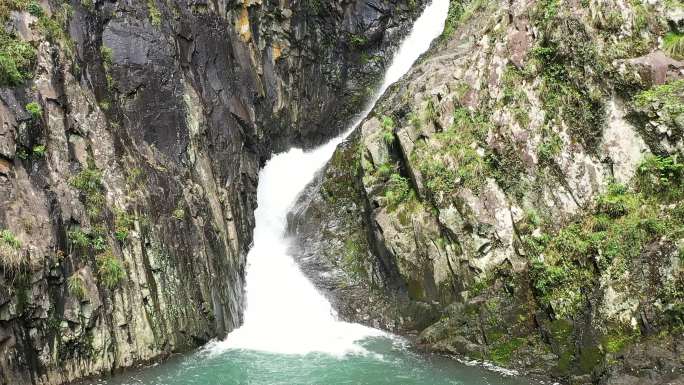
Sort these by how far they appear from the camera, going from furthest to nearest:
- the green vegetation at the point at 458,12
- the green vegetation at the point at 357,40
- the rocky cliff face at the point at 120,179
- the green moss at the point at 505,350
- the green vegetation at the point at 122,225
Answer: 1. the green vegetation at the point at 357,40
2. the green vegetation at the point at 458,12
3. the green moss at the point at 505,350
4. the green vegetation at the point at 122,225
5. the rocky cliff face at the point at 120,179

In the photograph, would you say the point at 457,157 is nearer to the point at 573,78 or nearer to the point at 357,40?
the point at 573,78

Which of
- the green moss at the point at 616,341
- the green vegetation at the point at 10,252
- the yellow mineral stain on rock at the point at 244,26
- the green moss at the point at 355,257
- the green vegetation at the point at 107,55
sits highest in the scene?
the yellow mineral stain on rock at the point at 244,26

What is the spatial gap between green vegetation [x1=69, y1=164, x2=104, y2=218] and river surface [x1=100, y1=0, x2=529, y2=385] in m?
4.68

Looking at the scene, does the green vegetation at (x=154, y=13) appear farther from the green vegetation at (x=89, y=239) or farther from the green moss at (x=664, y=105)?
the green moss at (x=664, y=105)

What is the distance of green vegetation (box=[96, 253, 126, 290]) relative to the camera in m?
13.5

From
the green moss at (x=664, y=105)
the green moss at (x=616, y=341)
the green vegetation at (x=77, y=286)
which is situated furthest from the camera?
the green moss at (x=664, y=105)

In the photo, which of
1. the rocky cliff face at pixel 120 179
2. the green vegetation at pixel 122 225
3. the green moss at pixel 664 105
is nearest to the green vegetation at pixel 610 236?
the green moss at pixel 664 105

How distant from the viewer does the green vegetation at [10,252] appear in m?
11.1

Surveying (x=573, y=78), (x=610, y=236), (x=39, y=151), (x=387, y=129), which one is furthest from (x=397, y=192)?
(x=39, y=151)

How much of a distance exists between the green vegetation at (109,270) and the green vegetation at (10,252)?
90.9 inches

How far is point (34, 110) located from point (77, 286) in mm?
4947

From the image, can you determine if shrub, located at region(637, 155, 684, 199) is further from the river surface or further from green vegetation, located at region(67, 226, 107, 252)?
green vegetation, located at region(67, 226, 107, 252)

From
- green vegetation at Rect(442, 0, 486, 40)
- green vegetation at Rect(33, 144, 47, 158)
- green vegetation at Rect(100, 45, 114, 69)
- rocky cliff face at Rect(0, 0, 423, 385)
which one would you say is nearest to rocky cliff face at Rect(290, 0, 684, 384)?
rocky cliff face at Rect(0, 0, 423, 385)

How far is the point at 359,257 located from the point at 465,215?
6.28 m
